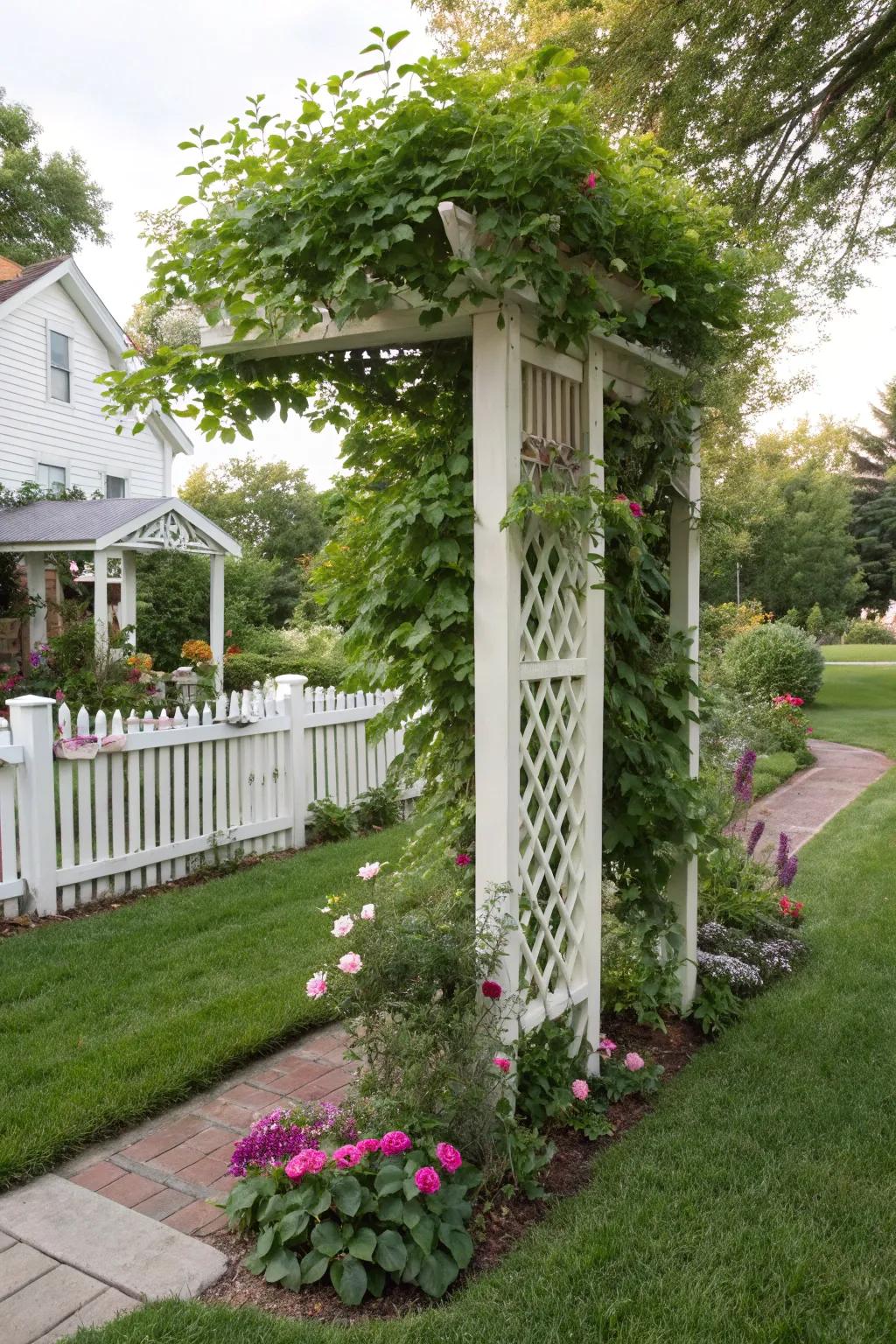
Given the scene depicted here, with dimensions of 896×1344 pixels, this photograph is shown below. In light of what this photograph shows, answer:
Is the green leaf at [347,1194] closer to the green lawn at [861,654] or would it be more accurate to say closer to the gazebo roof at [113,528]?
the gazebo roof at [113,528]

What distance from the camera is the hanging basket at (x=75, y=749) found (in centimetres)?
471

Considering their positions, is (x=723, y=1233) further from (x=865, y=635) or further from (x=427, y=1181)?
(x=865, y=635)

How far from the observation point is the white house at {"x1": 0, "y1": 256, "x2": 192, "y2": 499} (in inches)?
514

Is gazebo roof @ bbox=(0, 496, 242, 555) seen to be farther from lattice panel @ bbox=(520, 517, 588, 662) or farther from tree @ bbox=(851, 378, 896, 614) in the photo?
tree @ bbox=(851, 378, 896, 614)

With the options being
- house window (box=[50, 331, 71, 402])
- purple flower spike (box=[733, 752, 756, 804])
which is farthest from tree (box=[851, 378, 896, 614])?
purple flower spike (box=[733, 752, 756, 804])

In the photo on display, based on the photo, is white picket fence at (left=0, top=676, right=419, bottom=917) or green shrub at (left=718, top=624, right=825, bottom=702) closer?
white picket fence at (left=0, top=676, right=419, bottom=917)

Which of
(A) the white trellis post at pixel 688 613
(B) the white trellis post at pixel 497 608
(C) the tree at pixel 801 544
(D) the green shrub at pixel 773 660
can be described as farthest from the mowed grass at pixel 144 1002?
(C) the tree at pixel 801 544

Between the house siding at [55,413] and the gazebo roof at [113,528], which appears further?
the house siding at [55,413]

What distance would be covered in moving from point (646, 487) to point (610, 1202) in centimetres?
223

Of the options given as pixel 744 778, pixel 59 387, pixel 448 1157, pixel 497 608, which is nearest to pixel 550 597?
pixel 497 608

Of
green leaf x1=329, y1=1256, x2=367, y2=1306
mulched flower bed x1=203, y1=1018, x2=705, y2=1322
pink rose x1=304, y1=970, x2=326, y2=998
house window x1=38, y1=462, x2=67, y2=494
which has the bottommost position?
mulched flower bed x1=203, y1=1018, x2=705, y2=1322

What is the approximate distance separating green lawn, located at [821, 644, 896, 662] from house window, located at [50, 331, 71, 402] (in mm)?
19863

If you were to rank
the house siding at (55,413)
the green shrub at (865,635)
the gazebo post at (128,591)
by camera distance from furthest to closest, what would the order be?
the green shrub at (865,635), the house siding at (55,413), the gazebo post at (128,591)

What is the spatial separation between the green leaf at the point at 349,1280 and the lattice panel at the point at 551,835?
85cm
